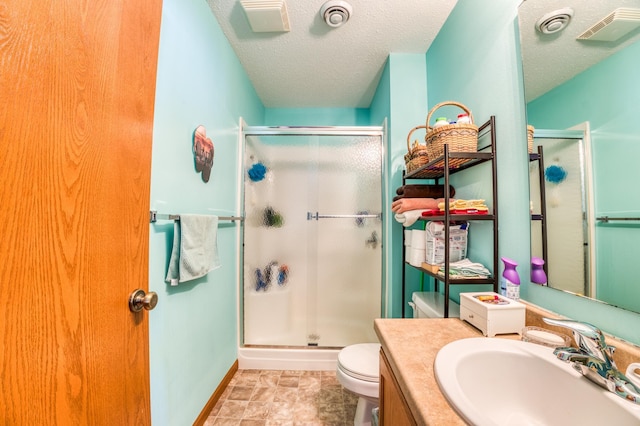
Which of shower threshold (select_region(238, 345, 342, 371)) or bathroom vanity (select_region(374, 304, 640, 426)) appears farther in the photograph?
shower threshold (select_region(238, 345, 342, 371))

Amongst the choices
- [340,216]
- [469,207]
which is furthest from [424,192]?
[340,216]

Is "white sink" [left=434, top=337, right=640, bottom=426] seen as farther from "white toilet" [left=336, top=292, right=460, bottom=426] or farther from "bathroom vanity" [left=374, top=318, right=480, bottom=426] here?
"white toilet" [left=336, top=292, right=460, bottom=426]

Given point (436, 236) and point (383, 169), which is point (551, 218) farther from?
point (383, 169)

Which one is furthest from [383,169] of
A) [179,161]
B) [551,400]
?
[551,400]

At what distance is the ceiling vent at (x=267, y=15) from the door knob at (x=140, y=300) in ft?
5.15

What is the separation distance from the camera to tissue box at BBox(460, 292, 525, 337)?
78 centimetres

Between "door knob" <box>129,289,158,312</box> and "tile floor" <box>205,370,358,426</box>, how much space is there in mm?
1179

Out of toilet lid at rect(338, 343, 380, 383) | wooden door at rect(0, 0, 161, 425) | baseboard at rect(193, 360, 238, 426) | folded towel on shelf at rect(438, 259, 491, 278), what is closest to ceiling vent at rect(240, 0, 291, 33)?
wooden door at rect(0, 0, 161, 425)

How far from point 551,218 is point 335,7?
153cm

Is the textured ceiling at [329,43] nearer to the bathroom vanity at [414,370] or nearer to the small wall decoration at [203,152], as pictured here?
the small wall decoration at [203,152]

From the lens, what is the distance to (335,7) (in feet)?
4.62

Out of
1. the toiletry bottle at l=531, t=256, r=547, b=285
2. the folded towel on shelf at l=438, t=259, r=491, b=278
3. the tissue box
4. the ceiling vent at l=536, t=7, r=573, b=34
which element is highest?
the ceiling vent at l=536, t=7, r=573, b=34

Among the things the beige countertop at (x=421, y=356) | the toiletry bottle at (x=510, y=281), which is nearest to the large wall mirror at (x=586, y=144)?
the toiletry bottle at (x=510, y=281)

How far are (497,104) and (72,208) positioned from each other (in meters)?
1.50
